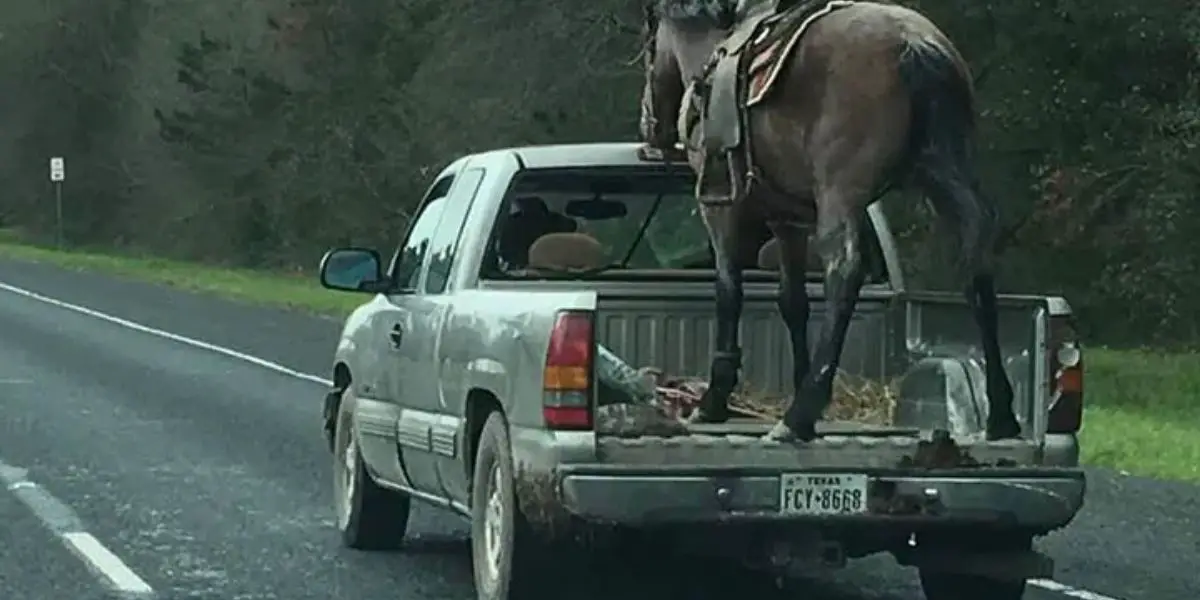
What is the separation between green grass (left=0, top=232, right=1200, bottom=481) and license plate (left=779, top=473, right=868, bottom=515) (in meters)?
7.62

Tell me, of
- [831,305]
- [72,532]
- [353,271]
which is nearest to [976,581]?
[831,305]

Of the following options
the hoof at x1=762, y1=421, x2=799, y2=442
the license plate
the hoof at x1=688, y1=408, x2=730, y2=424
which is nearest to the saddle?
the hoof at x1=688, y1=408, x2=730, y2=424

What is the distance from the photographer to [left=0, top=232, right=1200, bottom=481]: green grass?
16.8m

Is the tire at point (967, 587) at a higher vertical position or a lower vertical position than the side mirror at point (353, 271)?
lower

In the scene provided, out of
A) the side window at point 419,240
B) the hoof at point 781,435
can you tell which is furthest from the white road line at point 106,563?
the hoof at point 781,435

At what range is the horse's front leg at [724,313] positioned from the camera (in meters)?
9.41

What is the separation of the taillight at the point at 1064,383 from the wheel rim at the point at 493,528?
191 centimetres

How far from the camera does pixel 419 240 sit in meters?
11.4

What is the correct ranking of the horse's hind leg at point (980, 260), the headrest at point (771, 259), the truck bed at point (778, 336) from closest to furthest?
the horse's hind leg at point (980, 260), the truck bed at point (778, 336), the headrest at point (771, 259)

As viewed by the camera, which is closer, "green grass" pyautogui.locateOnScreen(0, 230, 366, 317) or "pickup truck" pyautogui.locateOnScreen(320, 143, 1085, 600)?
"pickup truck" pyautogui.locateOnScreen(320, 143, 1085, 600)

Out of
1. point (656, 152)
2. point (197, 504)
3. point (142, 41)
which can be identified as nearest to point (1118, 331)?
point (197, 504)

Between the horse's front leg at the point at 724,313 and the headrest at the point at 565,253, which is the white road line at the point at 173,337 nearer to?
the headrest at the point at 565,253

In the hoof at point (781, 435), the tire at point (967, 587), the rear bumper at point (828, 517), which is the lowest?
the tire at point (967, 587)

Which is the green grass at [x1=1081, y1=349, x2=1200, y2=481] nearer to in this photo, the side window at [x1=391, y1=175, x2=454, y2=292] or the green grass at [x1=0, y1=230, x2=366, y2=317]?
the side window at [x1=391, y1=175, x2=454, y2=292]
